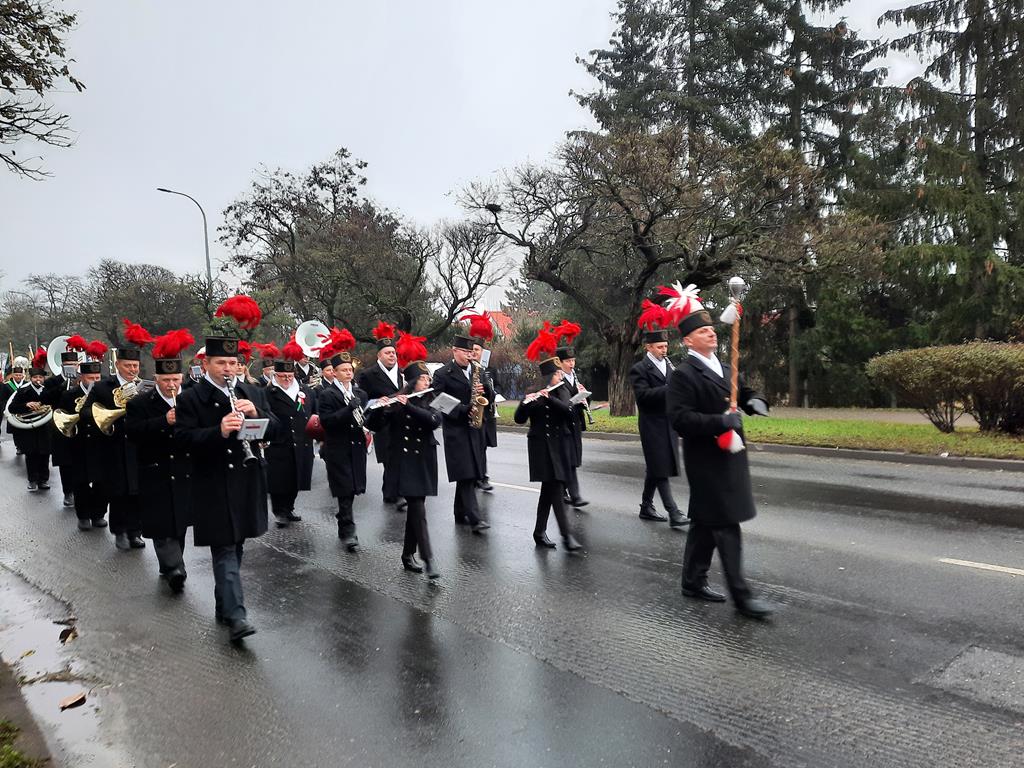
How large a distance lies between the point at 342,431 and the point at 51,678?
3.89m

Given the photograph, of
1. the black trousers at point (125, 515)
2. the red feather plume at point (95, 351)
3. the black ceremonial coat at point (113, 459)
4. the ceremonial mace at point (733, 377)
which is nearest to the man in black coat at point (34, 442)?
the red feather plume at point (95, 351)

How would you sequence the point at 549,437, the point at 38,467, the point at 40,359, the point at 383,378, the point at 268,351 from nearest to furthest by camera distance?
the point at 549,437 → the point at 383,378 → the point at 268,351 → the point at 38,467 → the point at 40,359

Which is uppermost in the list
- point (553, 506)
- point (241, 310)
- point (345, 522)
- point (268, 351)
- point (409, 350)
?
point (241, 310)

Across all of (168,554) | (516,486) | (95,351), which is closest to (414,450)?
(168,554)

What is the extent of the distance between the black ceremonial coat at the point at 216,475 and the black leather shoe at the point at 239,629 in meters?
0.52

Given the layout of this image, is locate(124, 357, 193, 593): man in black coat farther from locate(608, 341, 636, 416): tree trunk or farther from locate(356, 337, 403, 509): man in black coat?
locate(608, 341, 636, 416): tree trunk

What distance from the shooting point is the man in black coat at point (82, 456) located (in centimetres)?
812

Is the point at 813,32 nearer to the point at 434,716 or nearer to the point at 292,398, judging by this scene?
the point at 292,398

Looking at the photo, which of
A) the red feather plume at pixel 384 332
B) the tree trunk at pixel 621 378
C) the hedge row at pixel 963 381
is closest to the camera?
the red feather plume at pixel 384 332

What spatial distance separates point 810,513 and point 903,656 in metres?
4.14

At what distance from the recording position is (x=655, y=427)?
26.2 ft

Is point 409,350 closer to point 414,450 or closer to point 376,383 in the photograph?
point 414,450

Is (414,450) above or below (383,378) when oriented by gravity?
below

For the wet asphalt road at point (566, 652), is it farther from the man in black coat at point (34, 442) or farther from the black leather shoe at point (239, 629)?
the man in black coat at point (34, 442)
